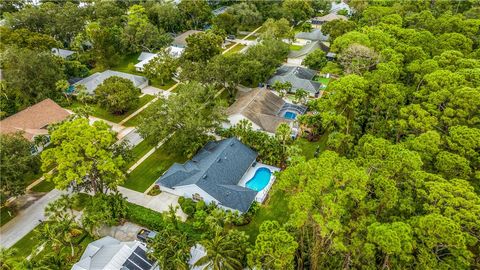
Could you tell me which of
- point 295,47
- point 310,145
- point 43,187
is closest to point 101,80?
point 43,187

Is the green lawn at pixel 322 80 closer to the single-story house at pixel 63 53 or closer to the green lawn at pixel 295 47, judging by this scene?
the green lawn at pixel 295 47

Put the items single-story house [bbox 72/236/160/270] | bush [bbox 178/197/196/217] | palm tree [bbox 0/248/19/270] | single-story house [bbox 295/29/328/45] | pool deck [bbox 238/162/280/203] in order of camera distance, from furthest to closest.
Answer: single-story house [bbox 295/29/328/45]
pool deck [bbox 238/162/280/203]
bush [bbox 178/197/196/217]
single-story house [bbox 72/236/160/270]
palm tree [bbox 0/248/19/270]

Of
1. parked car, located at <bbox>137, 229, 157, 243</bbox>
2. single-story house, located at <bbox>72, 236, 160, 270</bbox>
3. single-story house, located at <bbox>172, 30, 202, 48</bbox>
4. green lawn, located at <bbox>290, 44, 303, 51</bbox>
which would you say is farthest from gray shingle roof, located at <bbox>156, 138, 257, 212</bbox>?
green lawn, located at <bbox>290, 44, 303, 51</bbox>

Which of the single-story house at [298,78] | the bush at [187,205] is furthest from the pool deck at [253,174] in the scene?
the single-story house at [298,78]

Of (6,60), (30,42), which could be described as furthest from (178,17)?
(6,60)

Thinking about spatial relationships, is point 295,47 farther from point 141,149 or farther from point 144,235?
point 144,235

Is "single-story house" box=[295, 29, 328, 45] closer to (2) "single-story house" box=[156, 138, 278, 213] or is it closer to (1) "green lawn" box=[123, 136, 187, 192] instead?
(2) "single-story house" box=[156, 138, 278, 213]
